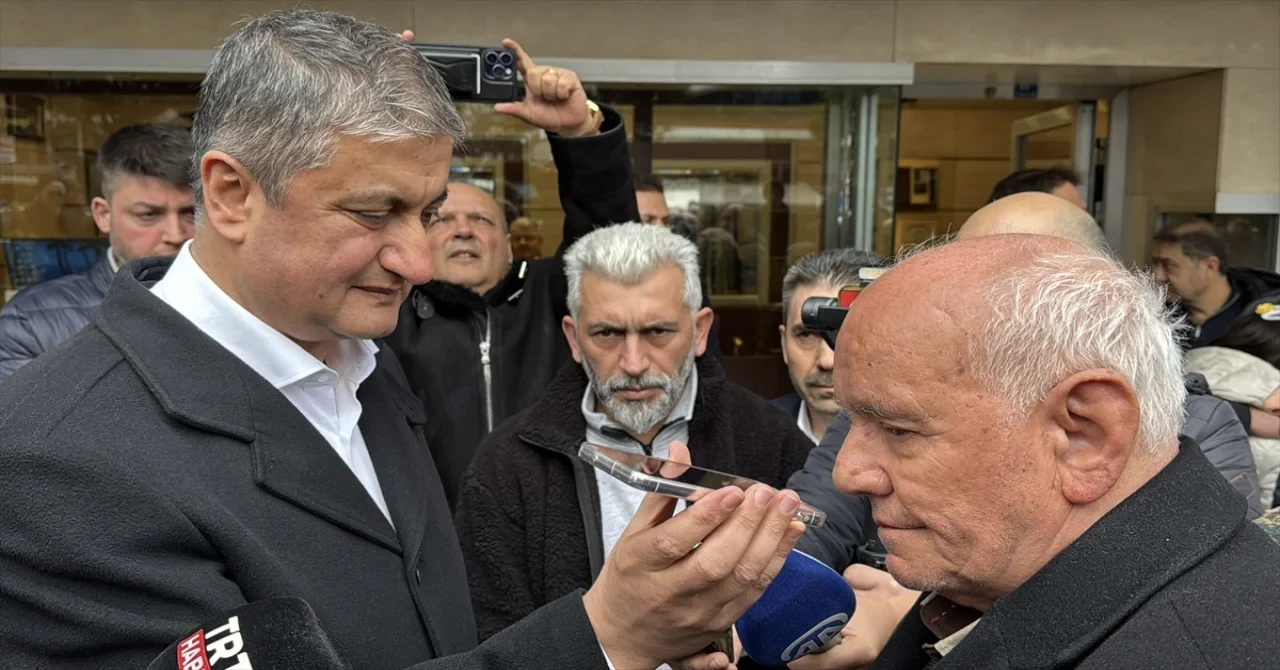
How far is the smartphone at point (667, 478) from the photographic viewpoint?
4.52ft

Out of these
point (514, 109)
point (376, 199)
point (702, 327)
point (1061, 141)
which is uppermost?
point (1061, 141)

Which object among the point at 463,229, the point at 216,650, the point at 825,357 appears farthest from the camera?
the point at 463,229

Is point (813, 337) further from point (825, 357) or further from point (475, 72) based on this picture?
point (475, 72)

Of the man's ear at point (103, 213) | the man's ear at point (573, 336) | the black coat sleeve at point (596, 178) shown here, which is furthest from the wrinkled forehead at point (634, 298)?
the man's ear at point (103, 213)

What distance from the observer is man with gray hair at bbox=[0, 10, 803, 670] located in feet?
4.13

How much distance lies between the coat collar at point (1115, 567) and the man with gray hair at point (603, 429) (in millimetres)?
1290

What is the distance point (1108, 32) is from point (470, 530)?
209 inches

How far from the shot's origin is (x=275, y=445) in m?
1.51

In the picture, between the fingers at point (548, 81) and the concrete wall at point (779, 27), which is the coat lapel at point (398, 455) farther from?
the concrete wall at point (779, 27)

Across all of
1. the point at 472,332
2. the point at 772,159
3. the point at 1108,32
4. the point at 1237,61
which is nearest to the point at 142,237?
the point at 472,332

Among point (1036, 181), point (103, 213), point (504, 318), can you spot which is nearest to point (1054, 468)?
point (504, 318)

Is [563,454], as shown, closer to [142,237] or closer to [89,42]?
[142,237]

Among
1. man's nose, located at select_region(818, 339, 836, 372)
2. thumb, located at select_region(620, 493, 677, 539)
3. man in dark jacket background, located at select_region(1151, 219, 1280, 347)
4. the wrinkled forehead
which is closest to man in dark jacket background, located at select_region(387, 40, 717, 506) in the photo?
the wrinkled forehead

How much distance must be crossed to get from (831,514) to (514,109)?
133 centimetres
